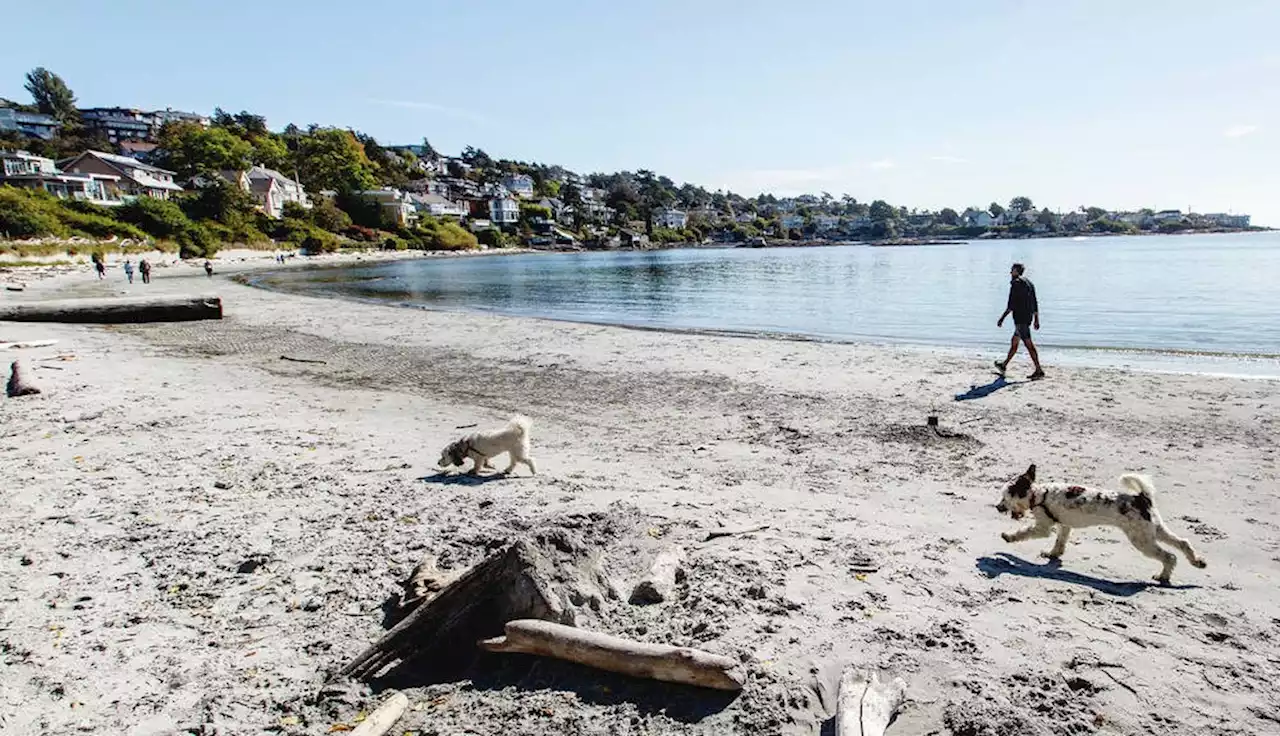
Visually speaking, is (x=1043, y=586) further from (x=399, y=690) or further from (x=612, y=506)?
(x=399, y=690)

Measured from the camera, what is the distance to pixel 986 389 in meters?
13.8

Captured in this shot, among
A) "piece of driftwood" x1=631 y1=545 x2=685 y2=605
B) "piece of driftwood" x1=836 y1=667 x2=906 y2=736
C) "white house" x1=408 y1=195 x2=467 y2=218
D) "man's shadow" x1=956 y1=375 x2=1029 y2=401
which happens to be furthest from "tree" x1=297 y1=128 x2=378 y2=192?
Answer: "piece of driftwood" x1=836 y1=667 x2=906 y2=736

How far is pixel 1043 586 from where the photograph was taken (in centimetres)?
552

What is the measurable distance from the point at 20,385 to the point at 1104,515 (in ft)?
55.3

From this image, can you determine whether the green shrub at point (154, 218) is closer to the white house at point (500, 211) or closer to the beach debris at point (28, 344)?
the beach debris at point (28, 344)

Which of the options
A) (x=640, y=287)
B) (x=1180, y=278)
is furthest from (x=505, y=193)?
(x=1180, y=278)

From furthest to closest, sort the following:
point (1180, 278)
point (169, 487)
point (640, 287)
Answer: point (640, 287)
point (1180, 278)
point (169, 487)

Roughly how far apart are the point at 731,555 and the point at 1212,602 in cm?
377

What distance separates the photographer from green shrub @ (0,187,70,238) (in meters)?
61.7

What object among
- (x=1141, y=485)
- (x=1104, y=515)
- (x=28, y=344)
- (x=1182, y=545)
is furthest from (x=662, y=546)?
(x=28, y=344)

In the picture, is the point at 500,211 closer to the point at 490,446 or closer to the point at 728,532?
the point at 490,446

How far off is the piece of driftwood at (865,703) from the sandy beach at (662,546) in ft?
0.55

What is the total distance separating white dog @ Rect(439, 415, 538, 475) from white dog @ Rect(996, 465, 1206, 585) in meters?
5.54

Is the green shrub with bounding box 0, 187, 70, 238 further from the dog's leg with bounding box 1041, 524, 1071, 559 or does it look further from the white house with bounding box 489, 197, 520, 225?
the white house with bounding box 489, 197, 520, 225
